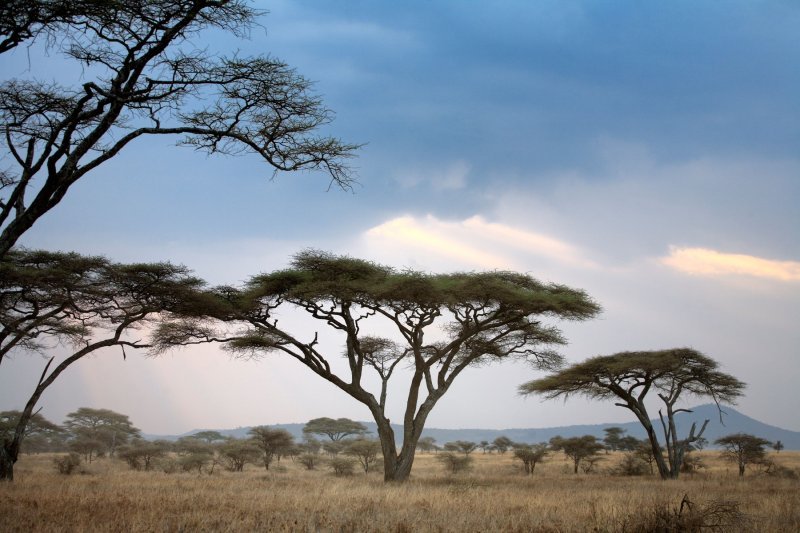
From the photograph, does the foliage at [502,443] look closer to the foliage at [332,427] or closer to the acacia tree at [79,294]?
the foliage at [332,427]

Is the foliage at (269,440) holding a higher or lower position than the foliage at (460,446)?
higher

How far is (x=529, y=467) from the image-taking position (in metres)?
33.7

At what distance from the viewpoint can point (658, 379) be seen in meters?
25.3

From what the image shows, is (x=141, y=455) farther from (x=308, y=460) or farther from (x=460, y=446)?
(x=460, y=446)

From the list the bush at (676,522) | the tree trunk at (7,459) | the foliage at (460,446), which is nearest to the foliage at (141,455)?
the tree trunk at (7,459)

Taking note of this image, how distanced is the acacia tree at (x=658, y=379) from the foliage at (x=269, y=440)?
1770 cm

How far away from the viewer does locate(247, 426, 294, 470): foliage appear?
34812mm

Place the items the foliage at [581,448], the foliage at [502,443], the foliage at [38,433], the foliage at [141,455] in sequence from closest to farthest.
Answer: the foliage at [141,455]
the foliage at [581,448]
the foliage at [38,433]
the foliage at [502,443]

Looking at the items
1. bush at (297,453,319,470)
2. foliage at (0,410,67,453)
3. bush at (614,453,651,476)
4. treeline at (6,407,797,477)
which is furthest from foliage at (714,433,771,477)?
foliage at (0,410,67,453)

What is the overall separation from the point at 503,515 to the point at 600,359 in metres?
17.4

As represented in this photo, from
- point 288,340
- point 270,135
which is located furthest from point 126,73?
point 288,340

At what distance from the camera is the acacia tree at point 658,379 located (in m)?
23.3

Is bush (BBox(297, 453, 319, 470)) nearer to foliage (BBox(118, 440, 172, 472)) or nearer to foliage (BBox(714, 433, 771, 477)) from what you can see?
foliage (BBox(118, 440, 172, 472))

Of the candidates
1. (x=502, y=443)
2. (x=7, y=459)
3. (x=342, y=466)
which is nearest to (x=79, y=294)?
(x=7, y=459)
